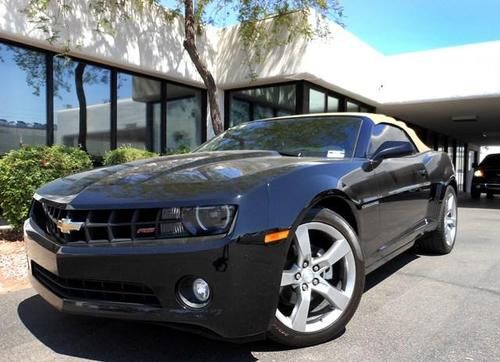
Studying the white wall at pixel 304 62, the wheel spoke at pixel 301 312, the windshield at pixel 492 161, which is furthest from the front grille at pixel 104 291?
the windshield at pixel 492 161

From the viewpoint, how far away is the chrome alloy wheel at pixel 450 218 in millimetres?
5602

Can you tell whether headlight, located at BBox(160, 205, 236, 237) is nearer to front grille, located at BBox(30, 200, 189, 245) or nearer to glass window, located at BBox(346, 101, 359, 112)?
front grille, located at BBox(30, 200, 189, 245)

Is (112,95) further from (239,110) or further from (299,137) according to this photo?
(299,137)

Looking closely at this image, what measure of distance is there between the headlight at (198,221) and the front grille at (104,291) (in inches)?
12.8

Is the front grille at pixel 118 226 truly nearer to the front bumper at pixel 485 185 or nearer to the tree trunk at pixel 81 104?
the tree trunk at pixel 81 104

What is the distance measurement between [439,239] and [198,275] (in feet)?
12.7

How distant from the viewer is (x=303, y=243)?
2.80 m

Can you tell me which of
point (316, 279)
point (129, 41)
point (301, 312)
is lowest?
point (301, 312)

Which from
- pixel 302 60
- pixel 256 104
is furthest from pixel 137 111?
pixel 302 60

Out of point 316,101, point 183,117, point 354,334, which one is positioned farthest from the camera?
point 316,101

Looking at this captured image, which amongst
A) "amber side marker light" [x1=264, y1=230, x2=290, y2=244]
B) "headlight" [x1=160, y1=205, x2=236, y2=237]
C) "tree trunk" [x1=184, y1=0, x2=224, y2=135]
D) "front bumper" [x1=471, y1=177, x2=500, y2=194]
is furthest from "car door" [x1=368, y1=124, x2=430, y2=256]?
"front bumper" [x1=471, y1=177, x2=500, y2=194]

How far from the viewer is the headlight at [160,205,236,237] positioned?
2.44 meters

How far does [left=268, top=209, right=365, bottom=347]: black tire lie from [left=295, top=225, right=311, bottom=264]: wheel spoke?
5 cm

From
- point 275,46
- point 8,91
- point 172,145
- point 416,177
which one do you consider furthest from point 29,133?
point 416,177
